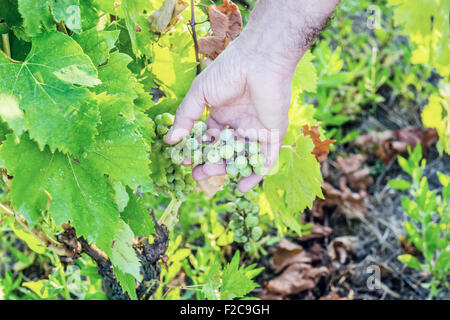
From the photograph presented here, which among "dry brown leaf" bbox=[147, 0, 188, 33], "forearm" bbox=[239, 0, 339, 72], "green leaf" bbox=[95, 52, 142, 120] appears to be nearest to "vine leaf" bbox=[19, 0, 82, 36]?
"green leaf" bbox=[95, 52, 142, 120]

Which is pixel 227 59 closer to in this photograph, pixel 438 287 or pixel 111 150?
pixel 111 150

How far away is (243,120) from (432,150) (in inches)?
64.5

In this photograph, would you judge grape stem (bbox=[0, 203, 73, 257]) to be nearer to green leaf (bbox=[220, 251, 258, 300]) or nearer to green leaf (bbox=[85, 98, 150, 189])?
green leaf (bbox=[85, 98, 150, 189])

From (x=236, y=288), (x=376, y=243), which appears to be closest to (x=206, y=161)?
(x=236, y=288)

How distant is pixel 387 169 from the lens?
2.33 m

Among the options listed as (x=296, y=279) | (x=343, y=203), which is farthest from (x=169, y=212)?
(x=343, y=203)

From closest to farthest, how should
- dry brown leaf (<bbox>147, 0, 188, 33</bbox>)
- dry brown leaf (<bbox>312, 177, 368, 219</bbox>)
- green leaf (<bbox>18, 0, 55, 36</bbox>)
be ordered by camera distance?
green leaf (<bbox>18, 0, 55, 36</bbox>), dry brown leaf (<bbox>147, 0, 188, 33</bbox>), dry brown leaf (<bbox>312, 177, 368, 219</bbox>)

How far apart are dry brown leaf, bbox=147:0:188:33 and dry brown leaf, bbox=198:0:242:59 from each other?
80 mm

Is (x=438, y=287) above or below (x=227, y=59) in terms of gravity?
below

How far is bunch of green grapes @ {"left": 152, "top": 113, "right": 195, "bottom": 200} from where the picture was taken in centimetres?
101

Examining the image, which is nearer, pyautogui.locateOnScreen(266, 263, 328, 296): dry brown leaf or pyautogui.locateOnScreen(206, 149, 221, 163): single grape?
pyautogui.locateOnScreen(206, 149, 221, 163): single grape

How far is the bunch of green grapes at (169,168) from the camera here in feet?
3.31
